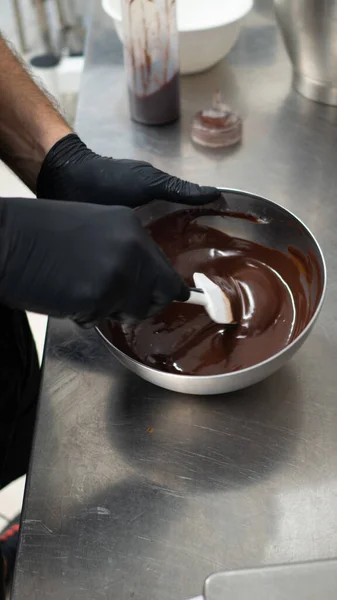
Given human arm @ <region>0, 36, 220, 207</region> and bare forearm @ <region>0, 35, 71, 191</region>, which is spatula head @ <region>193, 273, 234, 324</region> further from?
bare forearm @ <region>0, 35, 71, 191</region>

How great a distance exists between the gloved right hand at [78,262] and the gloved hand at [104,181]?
22 centimetres

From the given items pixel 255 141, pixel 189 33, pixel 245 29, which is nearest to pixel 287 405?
pixel 255 141

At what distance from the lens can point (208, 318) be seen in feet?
2.71

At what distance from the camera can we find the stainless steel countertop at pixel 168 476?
25.0 inches

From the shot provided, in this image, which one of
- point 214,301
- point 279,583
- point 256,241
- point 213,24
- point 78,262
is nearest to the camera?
point 279,583

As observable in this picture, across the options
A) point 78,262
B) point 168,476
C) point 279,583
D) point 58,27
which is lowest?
point 58,27

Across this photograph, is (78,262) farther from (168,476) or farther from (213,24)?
(213,24)

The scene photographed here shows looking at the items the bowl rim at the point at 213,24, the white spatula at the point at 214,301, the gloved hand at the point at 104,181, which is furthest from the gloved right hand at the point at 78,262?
the bowl rim at the point at 213,24

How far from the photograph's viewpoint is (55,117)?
108cm

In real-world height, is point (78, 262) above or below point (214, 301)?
above

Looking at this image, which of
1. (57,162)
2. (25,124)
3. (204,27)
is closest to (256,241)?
(57,162)

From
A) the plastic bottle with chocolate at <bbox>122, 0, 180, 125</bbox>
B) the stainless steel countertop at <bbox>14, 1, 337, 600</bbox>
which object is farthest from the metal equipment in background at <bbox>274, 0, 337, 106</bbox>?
the stainless steel countertop at <bbox>14, 1, 337, 600</bbox>

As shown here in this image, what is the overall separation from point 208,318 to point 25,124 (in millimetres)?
521

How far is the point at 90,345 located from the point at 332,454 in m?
0.37
